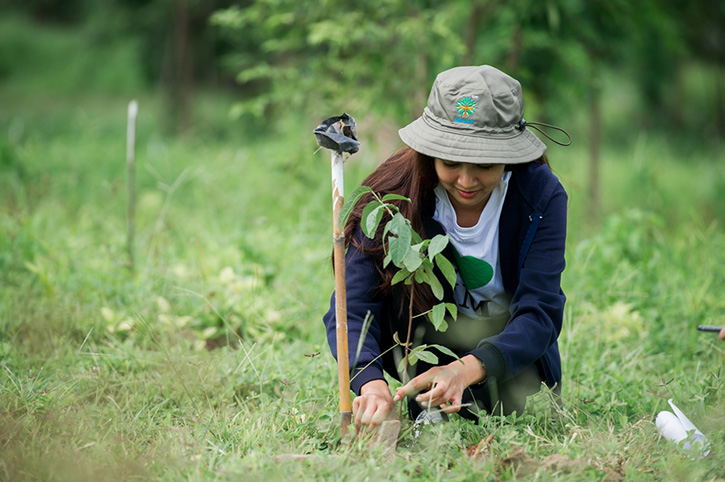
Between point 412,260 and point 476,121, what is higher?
point 476,121

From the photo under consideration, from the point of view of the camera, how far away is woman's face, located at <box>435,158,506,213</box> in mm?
1886

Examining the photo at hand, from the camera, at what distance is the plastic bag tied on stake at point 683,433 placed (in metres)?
1.92

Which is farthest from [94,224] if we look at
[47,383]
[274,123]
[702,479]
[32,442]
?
[702,479]

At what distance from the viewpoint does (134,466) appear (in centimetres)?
184

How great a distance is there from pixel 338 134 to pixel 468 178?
1.22 ft

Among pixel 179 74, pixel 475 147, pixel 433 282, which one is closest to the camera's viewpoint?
pixel 475 147

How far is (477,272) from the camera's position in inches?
82.0

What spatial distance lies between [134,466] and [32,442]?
318mm

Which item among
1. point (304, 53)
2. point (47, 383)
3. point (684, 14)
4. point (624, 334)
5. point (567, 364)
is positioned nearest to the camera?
point (47, 383)

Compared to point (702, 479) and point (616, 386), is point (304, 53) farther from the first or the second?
point (702, 479)

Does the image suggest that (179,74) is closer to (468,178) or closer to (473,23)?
(473,23)

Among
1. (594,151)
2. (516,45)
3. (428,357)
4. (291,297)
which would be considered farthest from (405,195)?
(594,151)

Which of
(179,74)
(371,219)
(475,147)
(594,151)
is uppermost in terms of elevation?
(475,147)

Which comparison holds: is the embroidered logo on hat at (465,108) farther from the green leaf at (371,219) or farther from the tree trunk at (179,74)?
the tree trunk at (179,74)
